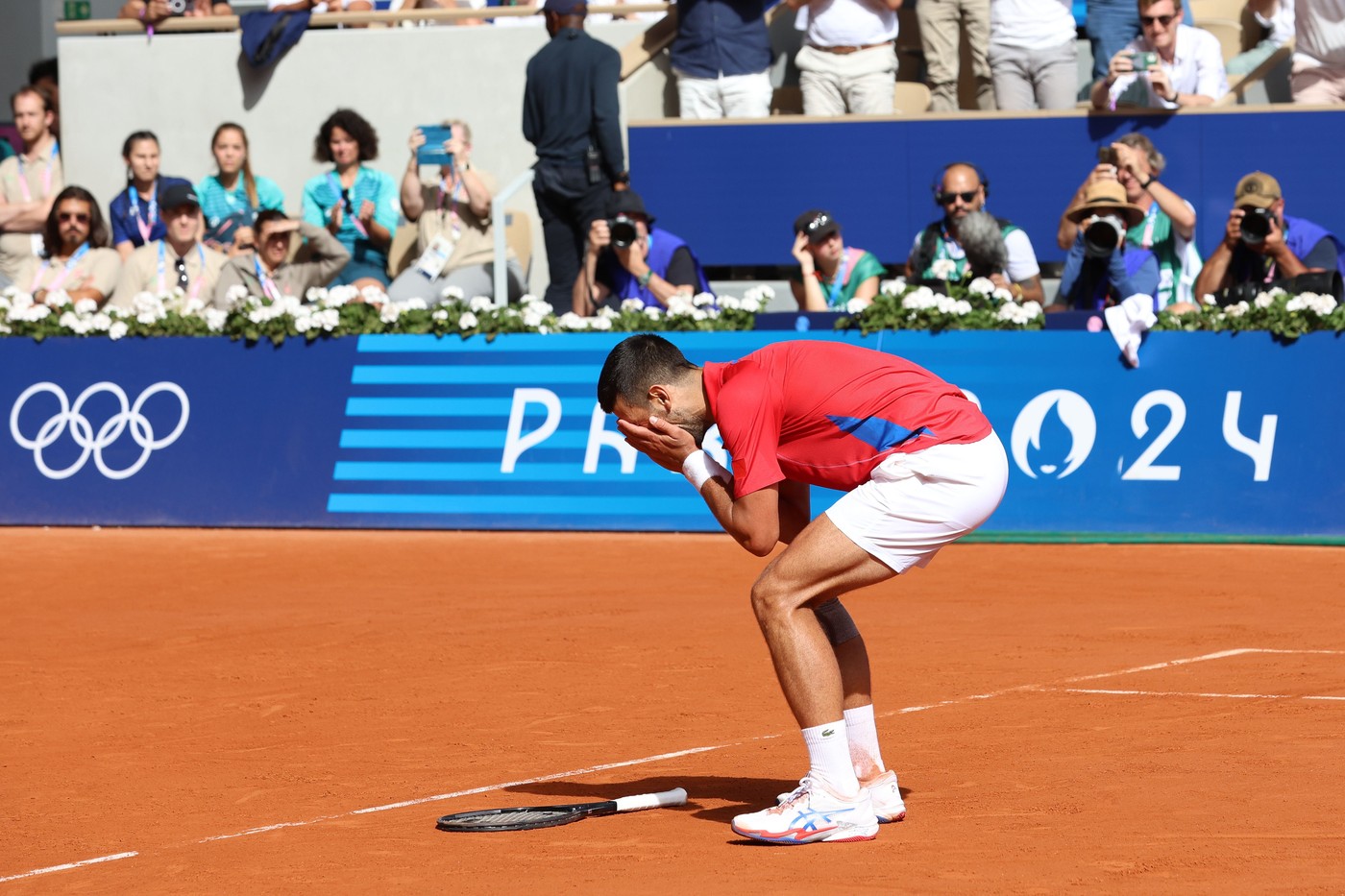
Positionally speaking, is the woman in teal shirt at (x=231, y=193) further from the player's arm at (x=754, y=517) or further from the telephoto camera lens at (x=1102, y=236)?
Answer: the player's arm at (x=754, y=517)

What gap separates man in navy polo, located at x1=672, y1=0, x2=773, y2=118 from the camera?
17.0 meters

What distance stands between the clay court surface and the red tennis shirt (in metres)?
1.22

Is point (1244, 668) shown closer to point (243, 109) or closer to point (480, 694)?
point (480, 694)

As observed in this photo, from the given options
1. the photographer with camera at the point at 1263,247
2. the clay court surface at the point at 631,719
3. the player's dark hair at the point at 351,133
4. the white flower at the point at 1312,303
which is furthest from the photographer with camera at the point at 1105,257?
the player's dark hair at the point at 351,133

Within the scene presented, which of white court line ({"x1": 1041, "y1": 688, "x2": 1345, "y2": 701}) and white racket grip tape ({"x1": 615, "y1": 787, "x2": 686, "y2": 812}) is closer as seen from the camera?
white racket grip tape ({"x1": 615, "y1": 787, "x2": 686, "y2": 812})

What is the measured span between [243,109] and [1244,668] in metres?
13.8

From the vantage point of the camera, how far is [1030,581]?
12391 mm

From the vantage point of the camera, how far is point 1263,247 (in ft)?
45.7

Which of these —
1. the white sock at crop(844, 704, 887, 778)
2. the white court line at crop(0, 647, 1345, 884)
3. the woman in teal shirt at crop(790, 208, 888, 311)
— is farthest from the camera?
the woman in teal shirt at crop(790, 208, 888, 311)

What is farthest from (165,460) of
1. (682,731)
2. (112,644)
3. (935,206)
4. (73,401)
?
(682,731)

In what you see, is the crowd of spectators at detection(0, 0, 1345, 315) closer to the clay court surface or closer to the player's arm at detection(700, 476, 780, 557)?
the clay court surface

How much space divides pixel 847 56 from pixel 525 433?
450 centimetres

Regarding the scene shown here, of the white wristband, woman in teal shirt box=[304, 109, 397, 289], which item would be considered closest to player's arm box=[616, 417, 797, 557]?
the white wristband

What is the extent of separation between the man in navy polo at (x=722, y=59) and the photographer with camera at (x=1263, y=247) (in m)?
4.60
